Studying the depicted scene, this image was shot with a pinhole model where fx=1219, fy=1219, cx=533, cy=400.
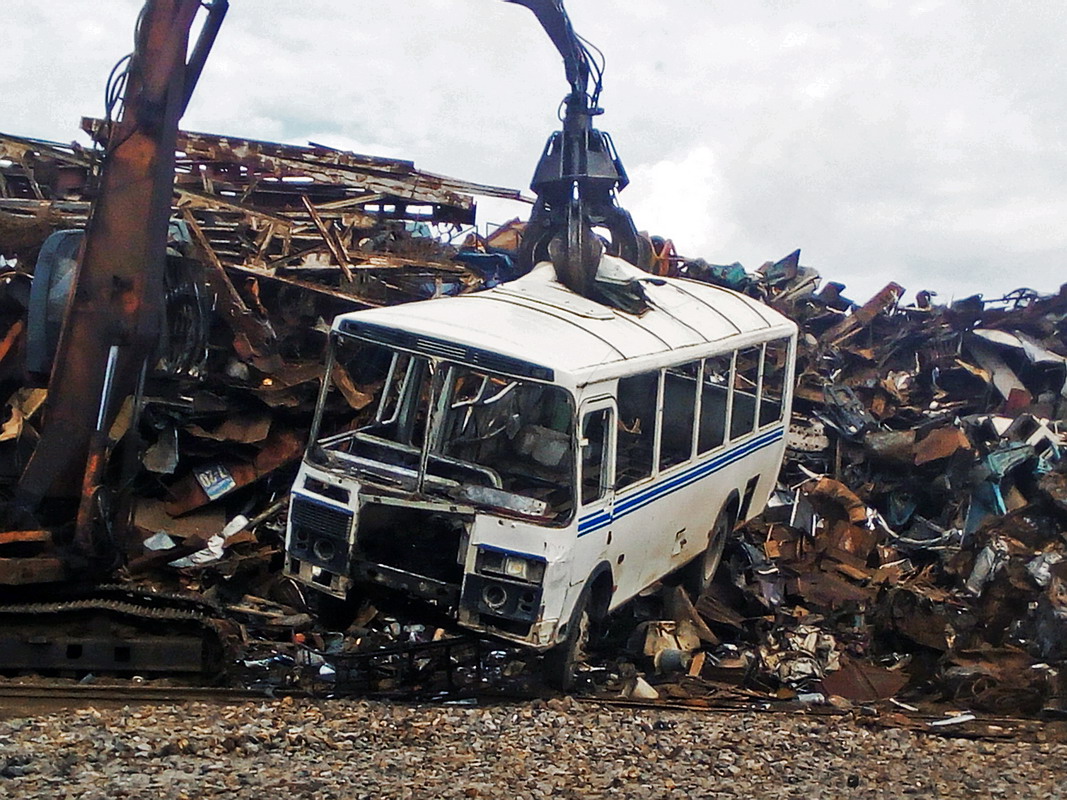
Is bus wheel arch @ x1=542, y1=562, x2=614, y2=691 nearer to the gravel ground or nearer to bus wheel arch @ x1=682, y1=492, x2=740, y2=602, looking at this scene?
the gravel ground

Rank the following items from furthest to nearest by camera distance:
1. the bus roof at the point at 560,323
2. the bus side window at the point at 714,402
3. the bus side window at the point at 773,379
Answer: the bus side window at the point at 773,379
the bus side window at the point at 714,402
the bus roof at the point at 560,323

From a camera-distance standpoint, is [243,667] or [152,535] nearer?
[243,667]

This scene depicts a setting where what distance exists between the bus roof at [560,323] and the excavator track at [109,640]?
99.6 inches

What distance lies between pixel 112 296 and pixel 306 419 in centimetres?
398

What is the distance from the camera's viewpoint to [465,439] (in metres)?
9.52

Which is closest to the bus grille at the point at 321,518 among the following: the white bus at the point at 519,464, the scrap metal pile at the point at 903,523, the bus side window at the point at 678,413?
the white bus at the point at 519,464

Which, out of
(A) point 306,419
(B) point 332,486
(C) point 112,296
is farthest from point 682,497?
(C) point 112,296

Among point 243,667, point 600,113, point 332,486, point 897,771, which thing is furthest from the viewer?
point 600,113

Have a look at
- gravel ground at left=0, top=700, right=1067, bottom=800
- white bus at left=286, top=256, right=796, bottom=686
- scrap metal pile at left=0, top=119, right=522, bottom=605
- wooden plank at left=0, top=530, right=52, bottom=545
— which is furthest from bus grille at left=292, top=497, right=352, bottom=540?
wooden plank at left=0, top=530, right=52, bottom=545

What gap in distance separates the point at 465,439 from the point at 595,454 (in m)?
1.28

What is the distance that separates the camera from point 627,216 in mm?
12641

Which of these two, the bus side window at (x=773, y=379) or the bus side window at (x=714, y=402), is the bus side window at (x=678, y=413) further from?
the bus side window at (x=773, y=379)

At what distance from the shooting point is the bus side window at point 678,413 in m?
10.1

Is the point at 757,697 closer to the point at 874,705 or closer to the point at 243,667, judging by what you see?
the point at 874,705
